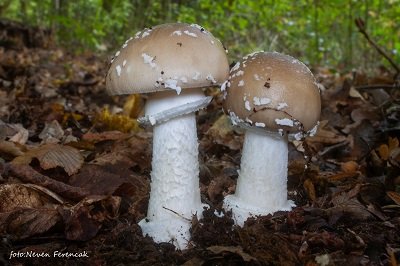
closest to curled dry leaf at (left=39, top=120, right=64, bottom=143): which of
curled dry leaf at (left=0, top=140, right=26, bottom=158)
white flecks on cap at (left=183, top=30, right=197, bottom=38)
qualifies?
curled dry leaf at (left=0, top=140, right=26, bottom=158)

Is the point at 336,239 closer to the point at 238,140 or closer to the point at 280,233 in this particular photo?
the point at 280,233

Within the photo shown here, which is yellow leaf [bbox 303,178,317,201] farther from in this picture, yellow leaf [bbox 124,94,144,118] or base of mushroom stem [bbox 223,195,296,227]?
yellow leaf [bbox 124,94,144,118]

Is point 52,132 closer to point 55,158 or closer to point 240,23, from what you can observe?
point 55,158

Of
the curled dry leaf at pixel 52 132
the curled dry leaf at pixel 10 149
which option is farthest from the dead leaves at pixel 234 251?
the curled dry leaf at pixel 52 132

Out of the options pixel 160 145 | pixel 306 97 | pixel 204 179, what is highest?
pixel 306 97

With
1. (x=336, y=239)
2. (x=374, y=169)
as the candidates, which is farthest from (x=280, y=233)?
(x=374, y=169)

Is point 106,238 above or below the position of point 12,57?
below

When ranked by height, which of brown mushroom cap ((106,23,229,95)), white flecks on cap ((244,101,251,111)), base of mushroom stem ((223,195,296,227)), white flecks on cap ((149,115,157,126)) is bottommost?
base of mushroom stem ((223,195,296,227))

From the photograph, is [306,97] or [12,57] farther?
[12,57]
